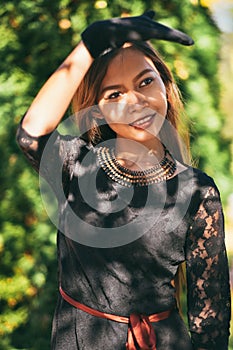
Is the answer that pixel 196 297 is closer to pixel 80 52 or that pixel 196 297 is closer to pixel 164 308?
pixel 164 308

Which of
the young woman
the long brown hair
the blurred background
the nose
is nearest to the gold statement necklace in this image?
the young woman

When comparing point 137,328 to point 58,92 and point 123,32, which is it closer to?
point 58,92

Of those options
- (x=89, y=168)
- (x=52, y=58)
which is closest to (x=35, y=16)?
(x=52, y=58)

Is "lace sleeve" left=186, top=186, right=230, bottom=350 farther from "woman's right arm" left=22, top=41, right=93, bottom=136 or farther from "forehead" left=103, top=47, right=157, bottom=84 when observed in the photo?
"woman's right arm" left=22, top=41, right=93, bottom=136

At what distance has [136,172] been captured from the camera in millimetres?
2518

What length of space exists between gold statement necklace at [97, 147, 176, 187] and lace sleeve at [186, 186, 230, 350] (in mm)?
173

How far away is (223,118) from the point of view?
4.41 m

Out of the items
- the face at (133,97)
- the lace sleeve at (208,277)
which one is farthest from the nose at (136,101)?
the lace sleeve at (208,277)

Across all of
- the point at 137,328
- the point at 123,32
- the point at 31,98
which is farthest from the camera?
the point at 31,98

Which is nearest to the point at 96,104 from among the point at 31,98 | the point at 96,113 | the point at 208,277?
the point at 96,113

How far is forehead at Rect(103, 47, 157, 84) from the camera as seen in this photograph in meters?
2.41

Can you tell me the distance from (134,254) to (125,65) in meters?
0.66

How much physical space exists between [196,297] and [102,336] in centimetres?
36

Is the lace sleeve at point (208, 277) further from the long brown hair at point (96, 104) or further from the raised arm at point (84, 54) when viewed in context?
the raised arm at point (84, 54)
